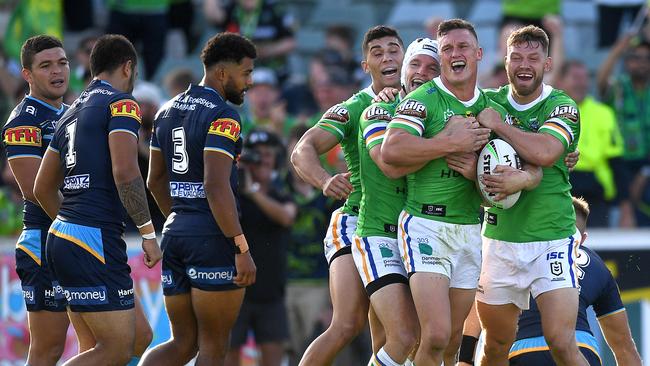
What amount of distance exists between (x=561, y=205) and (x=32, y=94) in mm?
4068

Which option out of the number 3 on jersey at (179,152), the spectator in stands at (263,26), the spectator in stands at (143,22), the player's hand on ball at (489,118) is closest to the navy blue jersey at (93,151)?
the number 3 on jersey at (179,152)

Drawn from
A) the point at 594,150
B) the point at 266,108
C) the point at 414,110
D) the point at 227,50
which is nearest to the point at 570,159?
the point at 414,110

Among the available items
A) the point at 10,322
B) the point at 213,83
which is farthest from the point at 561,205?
the point at 10,322

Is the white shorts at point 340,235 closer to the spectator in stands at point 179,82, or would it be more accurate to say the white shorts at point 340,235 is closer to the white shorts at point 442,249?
the white shorts at point 442,249

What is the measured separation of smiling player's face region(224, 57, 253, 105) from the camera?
9.44 meters

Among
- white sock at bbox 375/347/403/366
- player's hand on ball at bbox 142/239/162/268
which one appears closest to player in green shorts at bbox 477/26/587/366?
white sock at bbox 375/347/403/366

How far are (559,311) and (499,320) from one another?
1.89 ft

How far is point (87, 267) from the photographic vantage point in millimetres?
8875

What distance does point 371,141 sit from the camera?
8930mm

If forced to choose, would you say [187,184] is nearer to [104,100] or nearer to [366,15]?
[104,100]

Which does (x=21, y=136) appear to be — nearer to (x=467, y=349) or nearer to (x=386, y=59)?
(x=386, y=59)

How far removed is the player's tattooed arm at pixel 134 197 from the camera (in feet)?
28.8

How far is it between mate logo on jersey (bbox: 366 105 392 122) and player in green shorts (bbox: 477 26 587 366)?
0.68 metres

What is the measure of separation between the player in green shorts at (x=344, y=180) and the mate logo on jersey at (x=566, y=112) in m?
1.27
